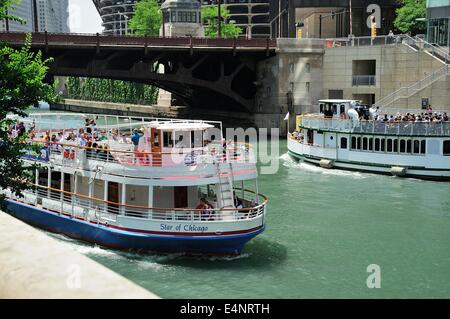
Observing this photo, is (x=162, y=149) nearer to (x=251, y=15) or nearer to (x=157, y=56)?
(x=157, y=56)

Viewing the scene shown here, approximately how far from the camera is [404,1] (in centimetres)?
7644

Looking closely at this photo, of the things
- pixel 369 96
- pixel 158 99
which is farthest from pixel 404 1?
pixel 158 99

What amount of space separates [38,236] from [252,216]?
1443 cm

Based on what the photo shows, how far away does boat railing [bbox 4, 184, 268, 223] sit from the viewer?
1984 centimetres

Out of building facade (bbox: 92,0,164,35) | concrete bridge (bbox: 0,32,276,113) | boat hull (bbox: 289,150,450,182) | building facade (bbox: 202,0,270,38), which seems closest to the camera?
boat hull (bbox: 289,150,450,182)

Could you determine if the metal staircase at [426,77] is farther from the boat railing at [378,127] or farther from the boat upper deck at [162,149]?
the boat upper deck at [162,149]

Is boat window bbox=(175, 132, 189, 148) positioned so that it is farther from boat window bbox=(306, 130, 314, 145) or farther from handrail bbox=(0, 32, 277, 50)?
handrail bbox=(0, 32, 277, 50)

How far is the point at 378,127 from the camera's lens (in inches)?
1495

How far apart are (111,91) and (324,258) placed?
3559 inches

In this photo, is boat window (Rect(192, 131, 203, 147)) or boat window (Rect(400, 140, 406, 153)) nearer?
boat window (Rect(192, 131, 203, 147))

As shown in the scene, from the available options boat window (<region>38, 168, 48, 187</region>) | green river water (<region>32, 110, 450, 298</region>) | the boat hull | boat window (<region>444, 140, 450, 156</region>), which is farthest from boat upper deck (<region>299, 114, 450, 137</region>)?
boat window (<region>38, 168, 48, 187</region>)

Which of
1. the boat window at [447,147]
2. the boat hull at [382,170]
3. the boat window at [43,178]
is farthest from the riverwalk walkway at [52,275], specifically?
the boat window at [447,147]

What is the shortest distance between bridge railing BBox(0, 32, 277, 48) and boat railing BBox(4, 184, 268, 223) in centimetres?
2752

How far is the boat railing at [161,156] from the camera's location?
20.2m
